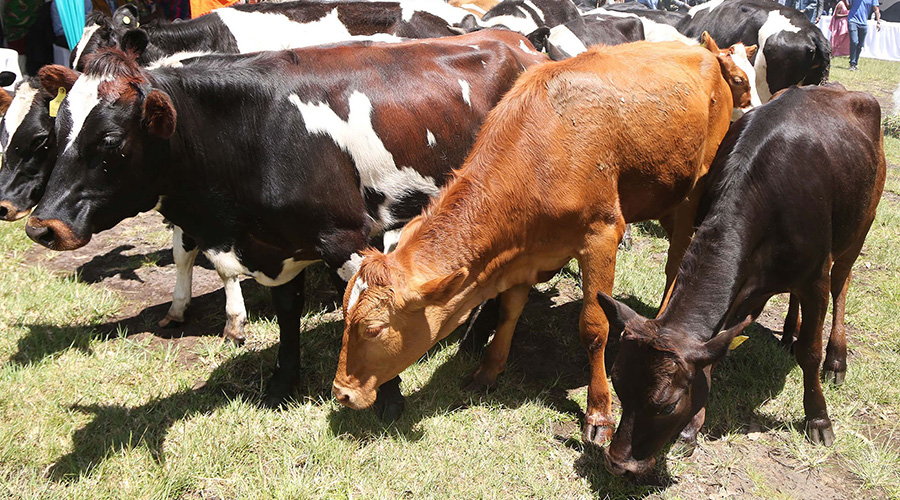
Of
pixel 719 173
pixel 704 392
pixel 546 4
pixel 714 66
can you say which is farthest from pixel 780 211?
pixel 546 4

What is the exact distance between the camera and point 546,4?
8.99 meters

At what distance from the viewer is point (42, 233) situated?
10.2 feet

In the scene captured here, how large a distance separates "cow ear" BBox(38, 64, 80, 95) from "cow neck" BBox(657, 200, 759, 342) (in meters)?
3.22

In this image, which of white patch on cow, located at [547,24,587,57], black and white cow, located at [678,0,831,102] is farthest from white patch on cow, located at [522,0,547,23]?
black and white cow, located at [678,0,831,102]

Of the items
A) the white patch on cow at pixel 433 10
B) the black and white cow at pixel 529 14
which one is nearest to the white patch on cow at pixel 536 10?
the black and white cow at pixel 529 14

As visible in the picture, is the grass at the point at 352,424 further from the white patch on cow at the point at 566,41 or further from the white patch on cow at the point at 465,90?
the white patch on cow at the point at 566,41

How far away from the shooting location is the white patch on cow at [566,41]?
7.40m

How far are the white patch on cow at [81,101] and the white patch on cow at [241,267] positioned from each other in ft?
2.93

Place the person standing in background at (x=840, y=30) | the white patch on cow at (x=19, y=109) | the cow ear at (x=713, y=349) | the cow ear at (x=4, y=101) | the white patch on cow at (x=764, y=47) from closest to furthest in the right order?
the cow ear at (x=713, y=349) → the white patch on cow at (x=19, y=109) → the cow ear at (x=4, y=101) → the white patch on cow at (x=764, y=47) → the person standing in background at (x=840, y=30)

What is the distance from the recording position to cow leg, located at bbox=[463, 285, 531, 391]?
409cm

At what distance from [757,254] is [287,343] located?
8.77 ft

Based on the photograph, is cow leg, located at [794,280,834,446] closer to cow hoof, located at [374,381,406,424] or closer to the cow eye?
the cow eye

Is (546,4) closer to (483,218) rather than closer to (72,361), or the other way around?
(483,218)

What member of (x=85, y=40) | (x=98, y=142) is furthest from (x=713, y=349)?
(x=85, y=40)
